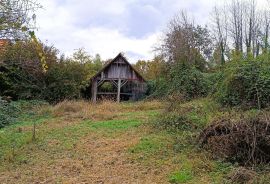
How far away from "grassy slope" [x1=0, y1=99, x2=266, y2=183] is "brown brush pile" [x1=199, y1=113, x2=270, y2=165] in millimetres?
362

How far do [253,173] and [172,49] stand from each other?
29.0 m

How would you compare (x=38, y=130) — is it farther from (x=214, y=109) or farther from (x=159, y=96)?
(x=159, y=96)

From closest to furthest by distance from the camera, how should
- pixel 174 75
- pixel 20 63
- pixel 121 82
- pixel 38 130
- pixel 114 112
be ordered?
pixel 20 63 → pixel 38 130 → pixel 114 112 → pixel 174 75 → pixel 121 82

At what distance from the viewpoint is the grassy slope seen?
7824 millimetres

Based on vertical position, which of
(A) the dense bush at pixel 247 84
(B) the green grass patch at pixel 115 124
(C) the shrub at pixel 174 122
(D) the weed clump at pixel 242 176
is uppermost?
(A) the dense bush at pixel 247 84

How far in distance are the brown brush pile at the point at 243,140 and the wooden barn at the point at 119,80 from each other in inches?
809

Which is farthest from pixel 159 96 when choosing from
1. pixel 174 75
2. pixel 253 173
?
pixel 253 173

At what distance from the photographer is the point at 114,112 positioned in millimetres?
17203

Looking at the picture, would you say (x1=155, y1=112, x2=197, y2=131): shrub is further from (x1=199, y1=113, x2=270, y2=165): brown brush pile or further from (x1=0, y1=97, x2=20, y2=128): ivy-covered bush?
(x1=0, y1=97, x2=20, y2=128): ivy-covered bush

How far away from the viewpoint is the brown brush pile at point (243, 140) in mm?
7848

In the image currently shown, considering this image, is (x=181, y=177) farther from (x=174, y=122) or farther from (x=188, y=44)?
(x=188, y=44)

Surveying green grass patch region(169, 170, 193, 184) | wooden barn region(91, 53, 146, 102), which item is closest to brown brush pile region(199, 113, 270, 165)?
green grass patch region(169, 170, 193, 184)

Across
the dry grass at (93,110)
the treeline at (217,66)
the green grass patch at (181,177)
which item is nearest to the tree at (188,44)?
the treeline at (217,66)

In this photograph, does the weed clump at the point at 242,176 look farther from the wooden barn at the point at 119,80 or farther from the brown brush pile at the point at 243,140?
the wooden barn at the point at 119,80
